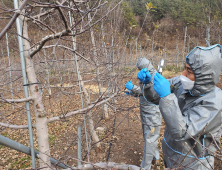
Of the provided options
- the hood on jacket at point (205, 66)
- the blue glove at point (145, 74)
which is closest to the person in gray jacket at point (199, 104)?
the hood on jacket at point (205, 66)

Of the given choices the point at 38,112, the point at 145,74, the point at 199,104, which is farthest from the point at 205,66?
the point at 38,112

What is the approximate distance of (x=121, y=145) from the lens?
13.5ft

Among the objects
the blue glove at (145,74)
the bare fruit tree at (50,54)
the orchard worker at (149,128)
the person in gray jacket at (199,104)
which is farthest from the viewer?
the orchard worker at (149,128)

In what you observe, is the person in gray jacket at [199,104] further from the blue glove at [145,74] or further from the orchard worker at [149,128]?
the orchard worker at [149,128]

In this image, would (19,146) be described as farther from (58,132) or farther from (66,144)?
(58,132)

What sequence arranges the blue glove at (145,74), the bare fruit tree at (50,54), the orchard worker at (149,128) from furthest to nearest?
the orchard worker at (149,128), the blue glove at (145,74), the bare fruit tree at (50,54)

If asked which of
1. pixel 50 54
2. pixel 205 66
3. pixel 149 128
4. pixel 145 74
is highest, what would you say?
pixel 50 54

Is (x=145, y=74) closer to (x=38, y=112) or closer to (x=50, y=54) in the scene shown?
(x=50, y=54)

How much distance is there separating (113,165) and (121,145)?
3119mm

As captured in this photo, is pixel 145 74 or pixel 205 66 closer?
pixel 205 66

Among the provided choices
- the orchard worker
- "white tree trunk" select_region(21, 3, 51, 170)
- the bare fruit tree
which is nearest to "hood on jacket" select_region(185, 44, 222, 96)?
the bare fruit tree

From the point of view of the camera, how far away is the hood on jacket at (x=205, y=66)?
1386 millimetres

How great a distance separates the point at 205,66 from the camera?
138 centimetres

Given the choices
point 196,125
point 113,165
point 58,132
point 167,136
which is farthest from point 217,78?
point 58,132
